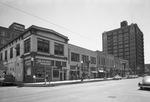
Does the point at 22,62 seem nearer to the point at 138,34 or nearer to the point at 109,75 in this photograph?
the point at 109,75

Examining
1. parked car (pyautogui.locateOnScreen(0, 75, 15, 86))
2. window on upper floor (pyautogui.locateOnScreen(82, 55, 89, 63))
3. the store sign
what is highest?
window on upper floor (pyautogui.locateOnScreen(82, 55, 89, 63))

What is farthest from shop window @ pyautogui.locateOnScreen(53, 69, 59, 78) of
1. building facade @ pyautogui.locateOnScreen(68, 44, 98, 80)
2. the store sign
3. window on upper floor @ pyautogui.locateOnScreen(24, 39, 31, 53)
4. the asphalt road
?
the asphalt road

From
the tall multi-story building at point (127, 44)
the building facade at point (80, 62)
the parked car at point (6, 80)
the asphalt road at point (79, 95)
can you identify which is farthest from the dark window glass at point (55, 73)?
the tall multi-story building at point (127, 44)

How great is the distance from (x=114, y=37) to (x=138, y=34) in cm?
2179

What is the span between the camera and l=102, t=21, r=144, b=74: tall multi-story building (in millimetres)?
129875

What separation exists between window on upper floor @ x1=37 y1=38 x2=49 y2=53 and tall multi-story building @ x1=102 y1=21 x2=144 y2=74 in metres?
107

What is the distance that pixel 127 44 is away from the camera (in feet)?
442

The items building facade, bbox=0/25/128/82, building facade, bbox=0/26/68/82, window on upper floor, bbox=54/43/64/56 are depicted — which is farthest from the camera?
window on upper floor, bbox=54/43/64/56

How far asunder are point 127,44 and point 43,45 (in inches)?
4537

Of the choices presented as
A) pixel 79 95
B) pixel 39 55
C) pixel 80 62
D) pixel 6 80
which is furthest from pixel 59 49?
pixel 79 95

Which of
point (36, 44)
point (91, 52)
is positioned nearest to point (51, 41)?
point (36, 44)

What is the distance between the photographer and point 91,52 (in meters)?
53.5

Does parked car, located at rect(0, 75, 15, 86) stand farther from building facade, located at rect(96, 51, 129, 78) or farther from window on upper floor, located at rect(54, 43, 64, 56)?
building facade, located at rect(96, 51, 129, 78)

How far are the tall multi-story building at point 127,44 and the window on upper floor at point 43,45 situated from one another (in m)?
107
